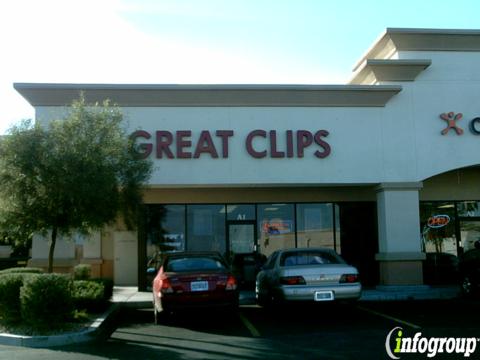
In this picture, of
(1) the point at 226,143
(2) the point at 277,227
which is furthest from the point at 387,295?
(1) the point at 226,143

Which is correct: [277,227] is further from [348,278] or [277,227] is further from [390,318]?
[390,318]

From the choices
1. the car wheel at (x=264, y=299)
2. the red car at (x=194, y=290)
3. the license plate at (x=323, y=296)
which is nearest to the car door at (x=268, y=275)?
the car wheel at (x=264, y=299)

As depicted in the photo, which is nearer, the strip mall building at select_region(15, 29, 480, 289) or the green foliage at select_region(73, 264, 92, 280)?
the green foliage at select_region(73, 264, 92, 280)

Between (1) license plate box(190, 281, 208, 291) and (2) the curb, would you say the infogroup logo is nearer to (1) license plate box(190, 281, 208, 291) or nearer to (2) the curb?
Result: (1) license plate box(190, 281, 208, 291)

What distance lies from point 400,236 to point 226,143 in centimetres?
572

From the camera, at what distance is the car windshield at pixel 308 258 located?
1259cm

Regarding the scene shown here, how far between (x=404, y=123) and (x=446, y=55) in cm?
252

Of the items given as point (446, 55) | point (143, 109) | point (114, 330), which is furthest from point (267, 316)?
point (446, 55)

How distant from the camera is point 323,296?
37.6 ft

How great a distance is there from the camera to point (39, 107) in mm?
16297

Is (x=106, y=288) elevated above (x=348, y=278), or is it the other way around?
(x=348, y=278)

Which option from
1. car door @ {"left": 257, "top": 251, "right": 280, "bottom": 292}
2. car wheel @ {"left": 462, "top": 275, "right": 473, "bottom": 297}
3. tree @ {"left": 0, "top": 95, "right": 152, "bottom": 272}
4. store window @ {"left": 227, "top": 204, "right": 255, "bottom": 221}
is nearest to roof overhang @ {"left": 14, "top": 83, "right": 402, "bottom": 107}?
tree @ {"left": 0, "top": 95, "right": 152, "bottom": 272}

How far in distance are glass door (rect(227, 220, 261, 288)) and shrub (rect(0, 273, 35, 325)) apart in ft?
28.5

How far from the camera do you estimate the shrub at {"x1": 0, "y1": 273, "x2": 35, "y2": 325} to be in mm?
10969
